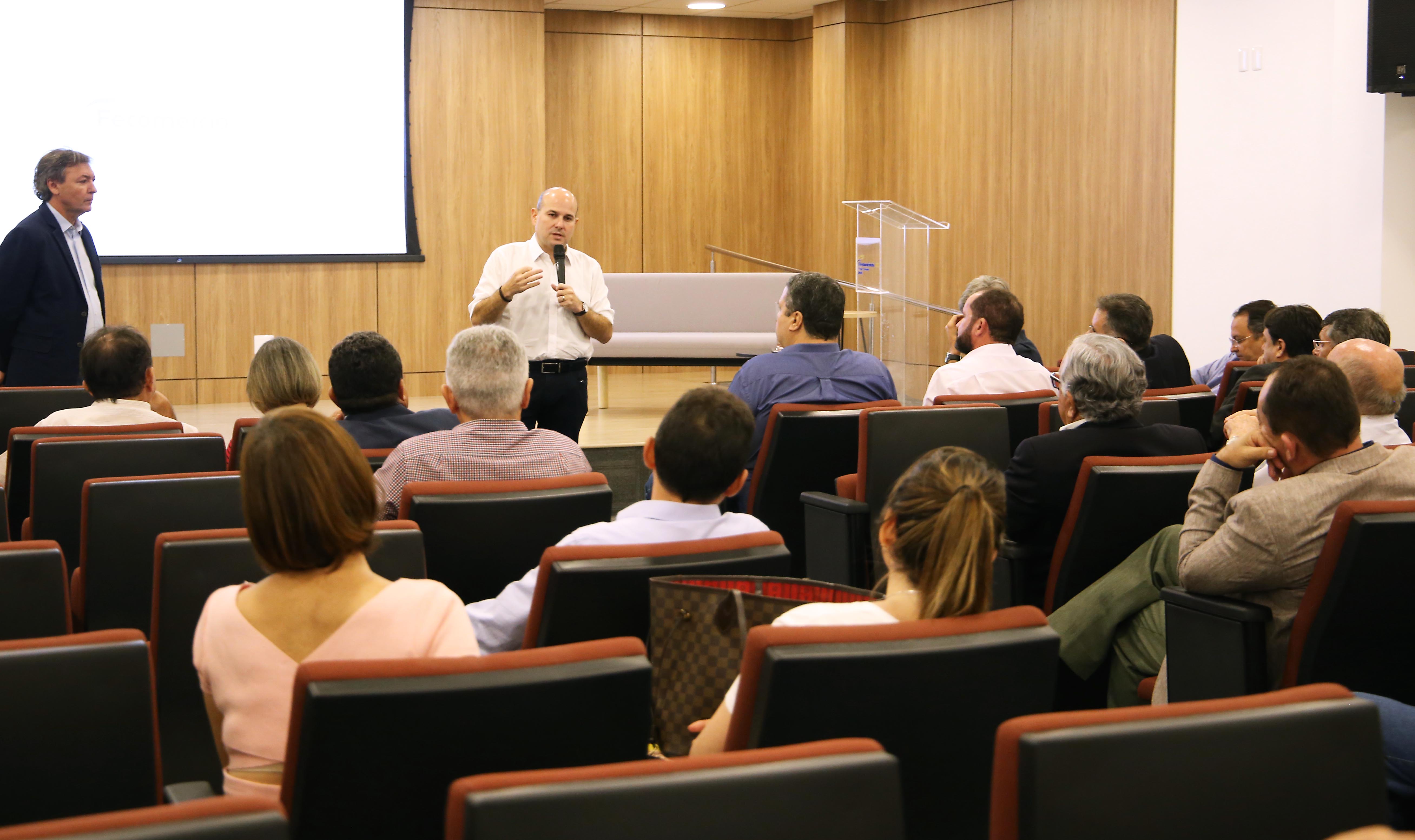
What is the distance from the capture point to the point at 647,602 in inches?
83.1

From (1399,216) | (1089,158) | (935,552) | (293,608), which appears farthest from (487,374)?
(1089,158)

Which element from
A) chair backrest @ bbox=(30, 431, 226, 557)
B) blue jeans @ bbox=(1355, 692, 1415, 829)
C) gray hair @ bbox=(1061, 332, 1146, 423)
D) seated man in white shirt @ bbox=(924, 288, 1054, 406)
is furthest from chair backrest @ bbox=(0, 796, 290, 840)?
seated man in white shirt @ bbox=(924, 288, 1054, 406)

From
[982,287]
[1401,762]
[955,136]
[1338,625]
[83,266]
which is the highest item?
[955,136]

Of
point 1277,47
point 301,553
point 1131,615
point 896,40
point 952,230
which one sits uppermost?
point 896,40

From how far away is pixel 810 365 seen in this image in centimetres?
459

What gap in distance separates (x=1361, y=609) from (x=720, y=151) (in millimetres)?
10409

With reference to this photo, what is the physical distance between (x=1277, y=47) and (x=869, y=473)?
617cm

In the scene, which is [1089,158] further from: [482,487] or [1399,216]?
[482,487]

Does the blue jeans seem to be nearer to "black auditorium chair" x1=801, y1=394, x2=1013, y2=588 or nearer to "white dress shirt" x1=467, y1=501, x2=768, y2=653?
"white dress shirt" x1=467, y1=501, x2=768, y2=653

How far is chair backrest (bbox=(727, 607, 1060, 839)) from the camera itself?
151 cm

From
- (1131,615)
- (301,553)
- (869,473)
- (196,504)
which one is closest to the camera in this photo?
(301,553)

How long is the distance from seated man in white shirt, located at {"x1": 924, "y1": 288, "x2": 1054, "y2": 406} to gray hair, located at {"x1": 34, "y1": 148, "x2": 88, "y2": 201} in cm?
394

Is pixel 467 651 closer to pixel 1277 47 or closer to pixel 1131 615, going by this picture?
pixel 1131 615

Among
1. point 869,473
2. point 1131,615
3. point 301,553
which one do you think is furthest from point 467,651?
point 869,473
